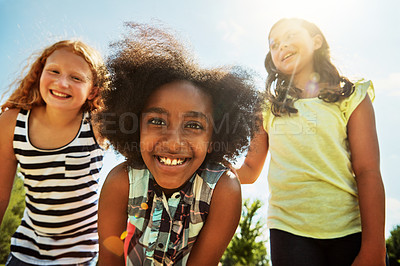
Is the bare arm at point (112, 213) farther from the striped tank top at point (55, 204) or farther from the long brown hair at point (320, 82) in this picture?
the long brown hair at point (320, 82)

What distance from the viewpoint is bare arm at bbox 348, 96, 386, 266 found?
2.27 meters

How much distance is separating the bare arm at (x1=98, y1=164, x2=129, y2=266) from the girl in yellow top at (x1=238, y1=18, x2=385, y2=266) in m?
1.18

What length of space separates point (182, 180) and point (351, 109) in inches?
60.8

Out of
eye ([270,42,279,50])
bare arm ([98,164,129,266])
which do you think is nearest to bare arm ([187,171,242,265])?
bare arm ([98,164,129,266])

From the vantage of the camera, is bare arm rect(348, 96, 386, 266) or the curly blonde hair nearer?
bare arm rect(348, 96, 386, 266)

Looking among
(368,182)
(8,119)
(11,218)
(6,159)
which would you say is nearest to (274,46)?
(368,182)

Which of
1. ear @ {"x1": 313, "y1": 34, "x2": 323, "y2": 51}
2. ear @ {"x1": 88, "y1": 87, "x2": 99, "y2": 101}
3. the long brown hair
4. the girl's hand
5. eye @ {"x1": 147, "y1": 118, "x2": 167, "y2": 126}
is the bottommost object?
the girl's hand

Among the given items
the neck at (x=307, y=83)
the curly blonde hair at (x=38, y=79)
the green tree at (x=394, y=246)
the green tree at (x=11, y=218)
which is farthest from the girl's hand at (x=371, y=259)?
the green tree at (x=11, y=218)

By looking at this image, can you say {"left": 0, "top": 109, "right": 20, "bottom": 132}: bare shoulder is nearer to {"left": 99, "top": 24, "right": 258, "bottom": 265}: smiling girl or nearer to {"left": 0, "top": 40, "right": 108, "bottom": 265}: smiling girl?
{"left": 0, "top": 40, "right": 108, "bottom": 265}: smiling girl

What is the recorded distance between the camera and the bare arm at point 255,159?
3.09 m

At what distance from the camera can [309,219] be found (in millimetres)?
2502

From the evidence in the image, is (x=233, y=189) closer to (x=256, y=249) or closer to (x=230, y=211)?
(x=230, y=211)

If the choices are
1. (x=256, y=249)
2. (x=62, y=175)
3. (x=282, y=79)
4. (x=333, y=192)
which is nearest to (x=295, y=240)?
(x=333, y=192)

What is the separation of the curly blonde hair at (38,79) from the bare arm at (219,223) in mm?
1582
